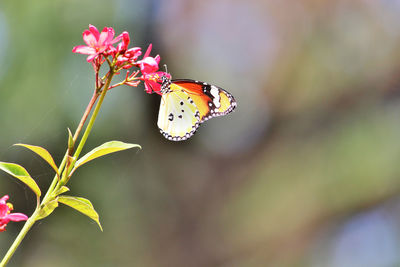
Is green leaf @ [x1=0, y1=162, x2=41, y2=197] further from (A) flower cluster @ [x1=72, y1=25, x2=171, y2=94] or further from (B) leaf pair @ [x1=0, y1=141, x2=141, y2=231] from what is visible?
(A) flower cluster @ [x1=72, y1=25, x2=171, y2=94]

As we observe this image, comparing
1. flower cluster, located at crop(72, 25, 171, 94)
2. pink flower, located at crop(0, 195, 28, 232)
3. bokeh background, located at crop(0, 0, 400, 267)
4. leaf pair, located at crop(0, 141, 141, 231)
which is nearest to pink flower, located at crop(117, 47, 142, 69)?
flower cluster, located at crop(72, 25, 171, 94)

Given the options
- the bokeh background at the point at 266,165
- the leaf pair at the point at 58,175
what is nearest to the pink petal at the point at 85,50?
the leaf pair at the point at 58,175

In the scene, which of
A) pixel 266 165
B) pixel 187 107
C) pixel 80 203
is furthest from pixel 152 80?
pixel 266 165

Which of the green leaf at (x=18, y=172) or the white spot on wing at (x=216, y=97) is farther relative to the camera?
the white spot on wing at (x=216, y=97)

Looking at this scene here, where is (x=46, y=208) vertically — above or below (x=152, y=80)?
below

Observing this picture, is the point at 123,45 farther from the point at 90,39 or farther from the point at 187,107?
the point at 187,107

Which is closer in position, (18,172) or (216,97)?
(18,172)

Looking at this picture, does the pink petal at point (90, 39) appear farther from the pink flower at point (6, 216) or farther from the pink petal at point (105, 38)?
the pink flower at point (6, 216)

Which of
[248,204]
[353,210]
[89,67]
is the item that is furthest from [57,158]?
[353,210]
